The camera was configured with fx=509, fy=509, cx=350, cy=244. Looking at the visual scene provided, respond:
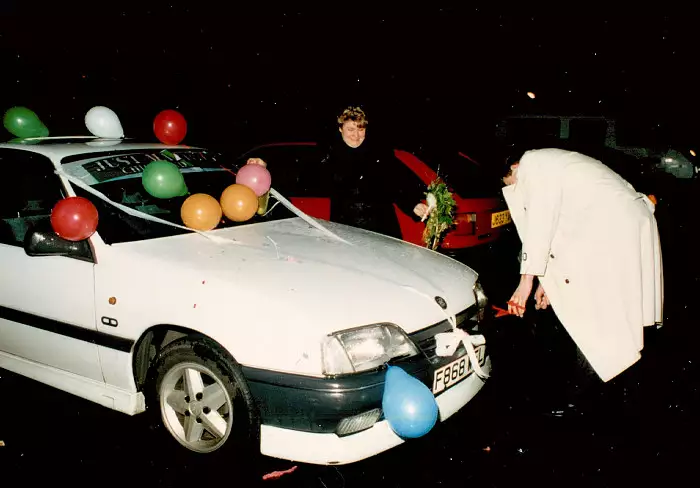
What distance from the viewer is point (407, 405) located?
2.17 meters

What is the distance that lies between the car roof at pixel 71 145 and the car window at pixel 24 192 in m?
0.05

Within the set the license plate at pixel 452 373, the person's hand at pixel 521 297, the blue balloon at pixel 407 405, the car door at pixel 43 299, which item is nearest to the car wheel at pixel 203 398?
the car door at pixel 43 299

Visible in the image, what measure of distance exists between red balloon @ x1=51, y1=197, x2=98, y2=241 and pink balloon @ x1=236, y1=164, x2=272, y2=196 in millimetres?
1053

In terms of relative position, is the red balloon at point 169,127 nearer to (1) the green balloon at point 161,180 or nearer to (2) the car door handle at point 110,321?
(1) the green balloon at point 161,180

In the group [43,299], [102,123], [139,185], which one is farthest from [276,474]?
[102,123]

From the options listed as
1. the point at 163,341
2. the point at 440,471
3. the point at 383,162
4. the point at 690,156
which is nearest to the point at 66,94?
the point at 383,162

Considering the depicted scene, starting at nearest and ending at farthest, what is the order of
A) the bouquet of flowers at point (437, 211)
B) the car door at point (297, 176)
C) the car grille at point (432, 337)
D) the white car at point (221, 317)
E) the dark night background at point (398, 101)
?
1. the white car at point (221, 317)
2. the car grille at point (432, 337)
3. the dark night background at point (398, 101)
4. the bouquet of flowers at point (437, 211)
5. the car door at point (297, 176)

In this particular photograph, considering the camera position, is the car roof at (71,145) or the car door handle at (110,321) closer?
the car door handle at (110,321)

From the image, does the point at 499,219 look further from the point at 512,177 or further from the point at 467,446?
the point at 467,446

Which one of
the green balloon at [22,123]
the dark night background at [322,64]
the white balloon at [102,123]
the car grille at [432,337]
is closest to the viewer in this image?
the car grille at [432,337]

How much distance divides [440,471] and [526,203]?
1649 mm

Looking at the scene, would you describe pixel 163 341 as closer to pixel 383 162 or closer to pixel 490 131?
pixel 383 162

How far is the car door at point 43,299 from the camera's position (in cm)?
274

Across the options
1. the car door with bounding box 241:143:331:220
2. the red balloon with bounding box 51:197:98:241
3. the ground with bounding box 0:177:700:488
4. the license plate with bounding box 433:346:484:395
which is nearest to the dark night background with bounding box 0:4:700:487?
the ground with bounding box 0:177:700:488
